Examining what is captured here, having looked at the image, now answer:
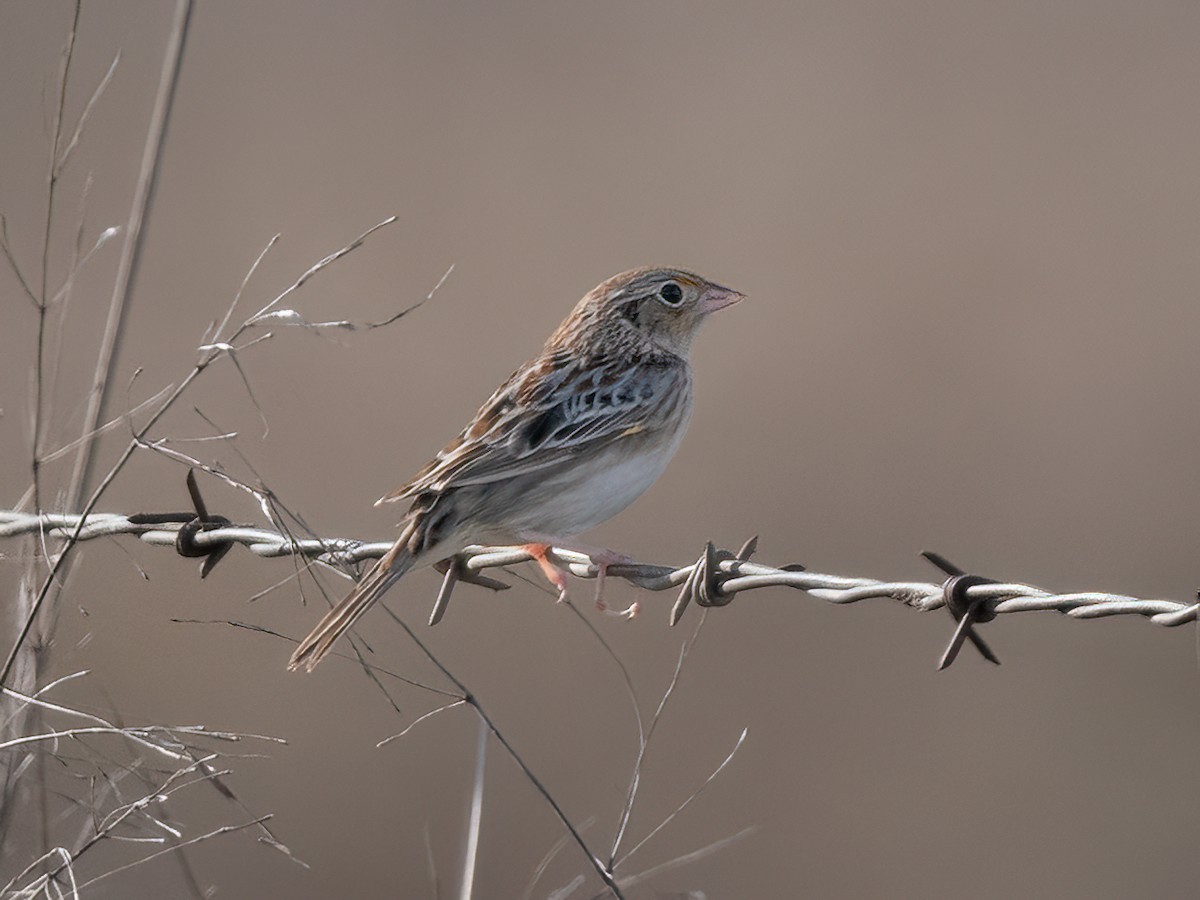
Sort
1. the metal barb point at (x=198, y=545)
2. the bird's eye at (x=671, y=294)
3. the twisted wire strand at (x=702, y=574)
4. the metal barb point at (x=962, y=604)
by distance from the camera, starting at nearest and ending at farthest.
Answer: the twisted wire strand at (x=702, y=574) → the metal barb point at (x=962, y=604) → the metal barb point at (x=198, y=545) → the bird's eye at (x=671, y=294)

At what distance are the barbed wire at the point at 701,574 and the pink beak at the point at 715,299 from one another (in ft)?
3.87

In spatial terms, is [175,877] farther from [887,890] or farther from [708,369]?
[708,369]

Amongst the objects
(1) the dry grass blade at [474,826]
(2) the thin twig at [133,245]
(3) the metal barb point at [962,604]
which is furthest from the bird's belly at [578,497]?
(3) the metal barb point at [962,604]

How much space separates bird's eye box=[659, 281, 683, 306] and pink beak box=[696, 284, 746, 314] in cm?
8

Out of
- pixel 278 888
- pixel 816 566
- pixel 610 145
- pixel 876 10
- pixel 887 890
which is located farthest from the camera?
pixel 876 10

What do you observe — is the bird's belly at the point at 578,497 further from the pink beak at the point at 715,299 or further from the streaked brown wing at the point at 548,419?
the pink beak at the point at 715,299

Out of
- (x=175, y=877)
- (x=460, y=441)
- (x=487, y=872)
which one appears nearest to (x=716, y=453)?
(x=487, y=872)

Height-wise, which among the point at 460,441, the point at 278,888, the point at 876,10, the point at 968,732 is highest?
the point at 876,10

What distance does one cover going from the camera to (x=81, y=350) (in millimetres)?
10734

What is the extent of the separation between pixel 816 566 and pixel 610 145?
4972 millimetres

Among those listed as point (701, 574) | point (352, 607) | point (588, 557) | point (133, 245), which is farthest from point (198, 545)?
point (701, 574)

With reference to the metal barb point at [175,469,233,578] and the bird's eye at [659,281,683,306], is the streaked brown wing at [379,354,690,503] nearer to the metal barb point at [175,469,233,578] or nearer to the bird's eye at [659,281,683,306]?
the bird's eye at [659,281,683,306]

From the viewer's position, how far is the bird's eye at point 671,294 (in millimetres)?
5807

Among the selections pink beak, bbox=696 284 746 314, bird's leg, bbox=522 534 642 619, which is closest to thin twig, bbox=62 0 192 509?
bird's leg, bbox=522 534 642 619
